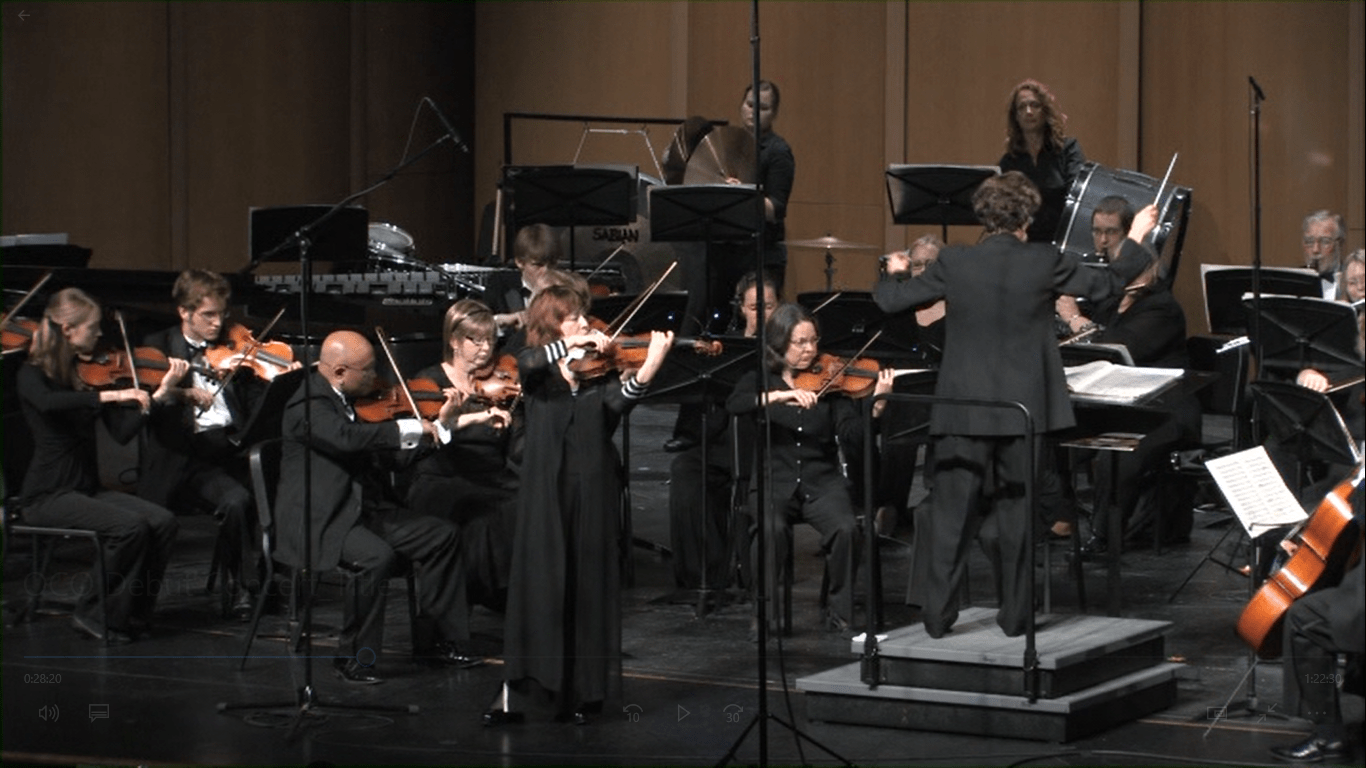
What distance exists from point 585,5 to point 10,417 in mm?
6240

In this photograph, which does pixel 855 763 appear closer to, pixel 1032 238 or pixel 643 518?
pixel 643 518

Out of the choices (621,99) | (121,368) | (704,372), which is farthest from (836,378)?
(621,99)

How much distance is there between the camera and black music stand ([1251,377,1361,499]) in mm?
5367

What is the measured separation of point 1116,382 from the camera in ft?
19.5

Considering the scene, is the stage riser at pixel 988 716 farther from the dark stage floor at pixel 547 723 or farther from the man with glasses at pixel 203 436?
the man with glasses at pixel 203 436

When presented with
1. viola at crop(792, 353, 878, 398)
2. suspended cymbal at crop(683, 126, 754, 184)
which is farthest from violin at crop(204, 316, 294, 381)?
suspended cymbal at crop(683, 126, 754, 184)

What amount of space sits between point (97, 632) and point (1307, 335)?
13.2 ft

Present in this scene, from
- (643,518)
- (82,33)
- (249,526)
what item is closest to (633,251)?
(643,518)

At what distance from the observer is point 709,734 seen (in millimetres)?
5422

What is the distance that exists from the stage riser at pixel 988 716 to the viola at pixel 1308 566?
1.62 ft

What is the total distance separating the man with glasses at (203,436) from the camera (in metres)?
6.84

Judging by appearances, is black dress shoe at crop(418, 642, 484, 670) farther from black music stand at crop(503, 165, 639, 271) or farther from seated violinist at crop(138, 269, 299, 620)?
black music stand at crop(503, 165, 639, 271)

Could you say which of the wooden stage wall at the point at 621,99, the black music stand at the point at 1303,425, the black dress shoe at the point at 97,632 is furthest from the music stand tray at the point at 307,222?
the black music stand at the point at 1303,425

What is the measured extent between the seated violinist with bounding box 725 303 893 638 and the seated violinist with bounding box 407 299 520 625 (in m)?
0.81
